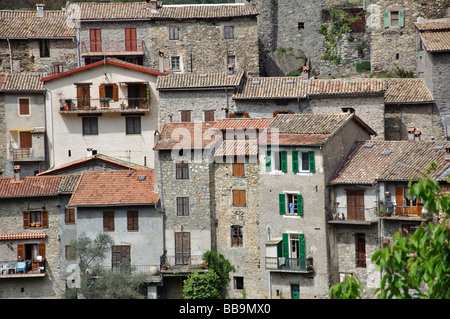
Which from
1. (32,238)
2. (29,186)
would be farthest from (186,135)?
(32,238)

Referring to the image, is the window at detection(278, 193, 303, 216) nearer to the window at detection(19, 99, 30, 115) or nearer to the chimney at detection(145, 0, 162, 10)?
the window at detection(19, 99, 30, 115)

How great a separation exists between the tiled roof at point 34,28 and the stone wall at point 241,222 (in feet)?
67.1

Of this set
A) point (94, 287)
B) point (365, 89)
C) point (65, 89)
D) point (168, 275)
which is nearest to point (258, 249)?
point (168, 275)

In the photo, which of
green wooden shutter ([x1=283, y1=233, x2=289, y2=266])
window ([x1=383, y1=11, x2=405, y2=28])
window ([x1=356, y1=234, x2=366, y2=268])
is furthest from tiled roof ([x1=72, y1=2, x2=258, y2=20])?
window ([x1=356, y1=234, x2=366, y2=268])

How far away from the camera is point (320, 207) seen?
4225 centimetres

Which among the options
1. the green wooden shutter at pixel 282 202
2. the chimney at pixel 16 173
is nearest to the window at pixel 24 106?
the chimney at pixel 16 173

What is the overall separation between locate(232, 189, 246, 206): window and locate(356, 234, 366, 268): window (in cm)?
645

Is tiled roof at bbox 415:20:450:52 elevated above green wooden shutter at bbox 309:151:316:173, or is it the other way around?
tiled roof at bbox 415:20:450:52

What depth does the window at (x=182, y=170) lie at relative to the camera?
45.0m

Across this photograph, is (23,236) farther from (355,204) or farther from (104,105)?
(355,204)

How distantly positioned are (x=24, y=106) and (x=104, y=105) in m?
5.28

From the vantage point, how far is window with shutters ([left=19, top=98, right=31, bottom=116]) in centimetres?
5356

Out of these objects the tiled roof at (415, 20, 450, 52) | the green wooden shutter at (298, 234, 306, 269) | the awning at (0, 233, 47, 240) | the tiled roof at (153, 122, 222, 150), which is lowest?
the green wooden shutter at (298, 234, 306, 269)
